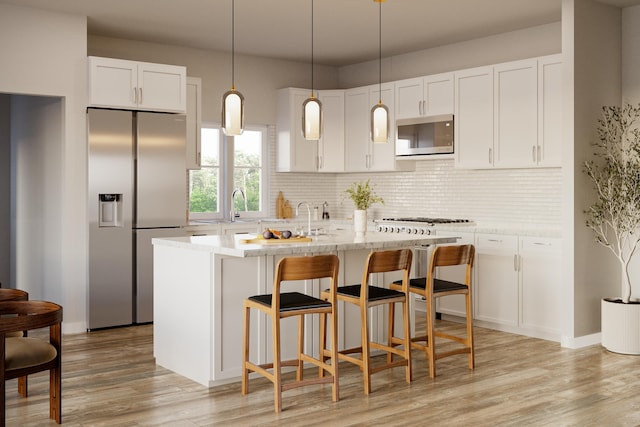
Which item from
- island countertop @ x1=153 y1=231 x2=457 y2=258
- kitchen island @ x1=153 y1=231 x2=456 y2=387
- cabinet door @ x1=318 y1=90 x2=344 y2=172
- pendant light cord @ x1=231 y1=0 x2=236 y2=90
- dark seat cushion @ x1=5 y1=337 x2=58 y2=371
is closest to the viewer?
dark seat cushion @ x1=5 y1=337 x2=58 y2=371

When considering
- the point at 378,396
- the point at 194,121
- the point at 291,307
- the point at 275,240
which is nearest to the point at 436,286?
the point at 378,396

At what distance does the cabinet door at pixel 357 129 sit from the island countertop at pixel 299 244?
290 centimetres

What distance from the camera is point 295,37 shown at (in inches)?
298

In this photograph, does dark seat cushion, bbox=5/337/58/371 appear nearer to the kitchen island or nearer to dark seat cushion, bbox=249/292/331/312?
the kitchen island

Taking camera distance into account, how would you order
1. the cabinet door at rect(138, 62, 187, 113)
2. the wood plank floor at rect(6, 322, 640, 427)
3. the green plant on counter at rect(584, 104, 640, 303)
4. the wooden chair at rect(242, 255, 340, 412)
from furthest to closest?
the cabinet door at rect(138, 62, 187, 113)
the green plant on counter at rect(584, 104, 640, 303)
the wooden chair at rect(242, 255, 340, 412)
the wood plank floor at rect(6, 322, 640, 427)

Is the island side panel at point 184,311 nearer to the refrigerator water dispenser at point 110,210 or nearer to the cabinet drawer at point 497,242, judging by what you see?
the refrigerator water dispenser at point 110,210

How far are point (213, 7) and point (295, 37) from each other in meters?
1.42

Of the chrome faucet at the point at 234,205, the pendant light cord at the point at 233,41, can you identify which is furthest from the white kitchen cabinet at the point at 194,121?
the chrome faucet at the point at 234,205

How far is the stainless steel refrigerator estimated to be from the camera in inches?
259

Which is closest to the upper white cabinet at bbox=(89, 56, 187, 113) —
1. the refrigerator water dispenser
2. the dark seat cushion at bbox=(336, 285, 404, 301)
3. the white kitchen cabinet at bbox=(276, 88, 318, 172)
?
the refrigerator water dispenser

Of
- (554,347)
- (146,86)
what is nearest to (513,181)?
(554,347)

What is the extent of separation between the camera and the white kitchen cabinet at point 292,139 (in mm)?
8555

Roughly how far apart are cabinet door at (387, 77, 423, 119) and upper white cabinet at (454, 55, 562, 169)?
522 mm

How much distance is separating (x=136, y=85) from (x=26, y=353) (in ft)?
11.6
